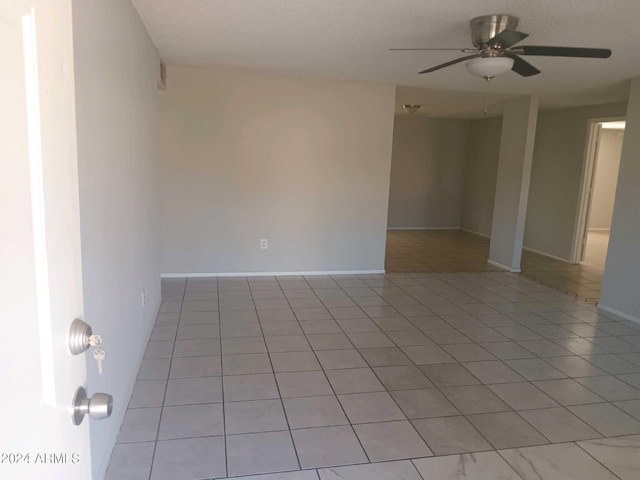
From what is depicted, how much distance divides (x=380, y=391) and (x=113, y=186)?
→ 1846 mm

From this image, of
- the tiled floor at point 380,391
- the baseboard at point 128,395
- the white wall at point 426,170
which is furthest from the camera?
the white wall at point 426,170

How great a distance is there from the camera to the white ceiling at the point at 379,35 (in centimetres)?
260

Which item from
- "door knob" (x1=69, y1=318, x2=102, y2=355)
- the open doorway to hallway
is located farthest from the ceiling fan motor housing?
the open doorway to hallway

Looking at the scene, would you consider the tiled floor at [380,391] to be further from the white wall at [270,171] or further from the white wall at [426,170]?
the white wall at [426,170]

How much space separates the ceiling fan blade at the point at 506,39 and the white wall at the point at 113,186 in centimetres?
198

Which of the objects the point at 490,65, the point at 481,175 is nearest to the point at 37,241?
the point at 490,65

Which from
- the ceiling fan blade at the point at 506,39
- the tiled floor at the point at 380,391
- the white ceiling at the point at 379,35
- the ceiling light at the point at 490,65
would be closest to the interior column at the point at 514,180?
the white ceiling at the point at 379,35

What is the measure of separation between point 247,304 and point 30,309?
3.64 metres

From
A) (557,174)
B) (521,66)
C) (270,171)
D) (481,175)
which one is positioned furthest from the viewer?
(481,175)

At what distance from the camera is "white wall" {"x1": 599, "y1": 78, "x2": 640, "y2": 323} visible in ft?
13.9

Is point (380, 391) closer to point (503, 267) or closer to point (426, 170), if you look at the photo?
point (503, 267)

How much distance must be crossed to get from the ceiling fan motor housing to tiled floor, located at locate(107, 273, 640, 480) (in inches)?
82.1

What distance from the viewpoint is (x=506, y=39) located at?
254 centimetres

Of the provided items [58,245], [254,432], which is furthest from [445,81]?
[58,245]
